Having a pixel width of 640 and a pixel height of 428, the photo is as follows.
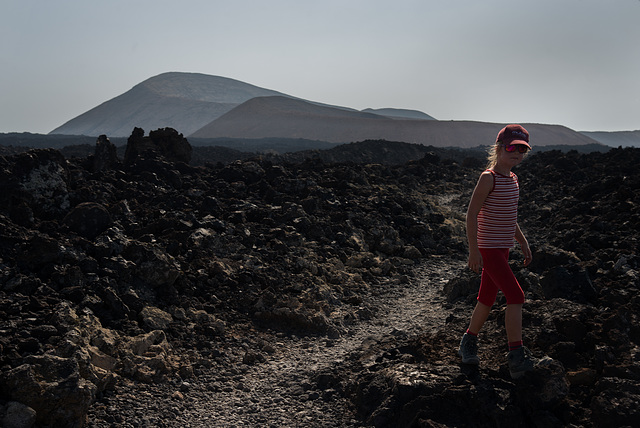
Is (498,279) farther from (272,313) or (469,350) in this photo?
(272,313)

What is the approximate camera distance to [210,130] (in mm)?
98312

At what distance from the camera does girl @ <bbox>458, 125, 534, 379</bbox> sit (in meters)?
3.33

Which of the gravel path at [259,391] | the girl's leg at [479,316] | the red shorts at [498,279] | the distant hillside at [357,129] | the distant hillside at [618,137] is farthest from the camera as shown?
the distant hillside at [618,137]

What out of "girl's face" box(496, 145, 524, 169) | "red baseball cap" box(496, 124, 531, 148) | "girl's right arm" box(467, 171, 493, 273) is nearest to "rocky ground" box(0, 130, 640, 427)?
"girl's right arm" box(467, 171, 493, 273)

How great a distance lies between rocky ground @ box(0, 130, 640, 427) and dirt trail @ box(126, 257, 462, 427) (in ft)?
0.07

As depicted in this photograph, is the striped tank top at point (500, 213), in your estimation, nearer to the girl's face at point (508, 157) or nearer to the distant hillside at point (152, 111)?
the girl's face at point (508, 157)

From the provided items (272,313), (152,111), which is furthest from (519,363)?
(152,111)

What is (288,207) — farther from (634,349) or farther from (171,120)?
(171,120)

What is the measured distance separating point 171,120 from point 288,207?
393 feet

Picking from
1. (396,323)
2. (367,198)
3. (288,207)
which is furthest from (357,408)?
(367,198)

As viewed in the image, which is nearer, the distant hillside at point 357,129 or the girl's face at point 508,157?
the girl's face at point 508,157

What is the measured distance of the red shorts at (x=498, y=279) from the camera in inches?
130

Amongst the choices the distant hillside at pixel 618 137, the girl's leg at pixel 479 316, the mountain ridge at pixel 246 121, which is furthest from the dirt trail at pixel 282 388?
the distant hillside at pixel 618 137

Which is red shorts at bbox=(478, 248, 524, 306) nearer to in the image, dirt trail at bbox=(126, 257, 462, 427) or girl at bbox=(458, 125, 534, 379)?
girl at bbox=(458, 125, 534, 379)
